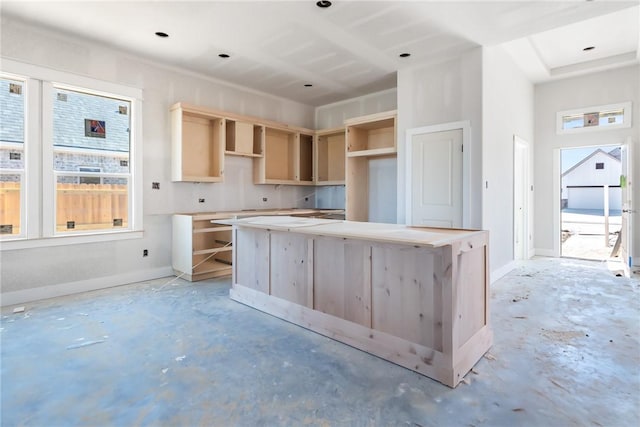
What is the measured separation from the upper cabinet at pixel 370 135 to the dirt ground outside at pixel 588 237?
393 cm

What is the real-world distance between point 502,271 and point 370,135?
2.94 m

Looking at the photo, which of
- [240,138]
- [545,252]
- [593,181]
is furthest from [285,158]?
[593,181]

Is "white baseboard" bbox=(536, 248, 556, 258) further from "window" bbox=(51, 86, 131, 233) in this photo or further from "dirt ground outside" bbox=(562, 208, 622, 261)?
"window" bbox=(51, 86, 131, 233)

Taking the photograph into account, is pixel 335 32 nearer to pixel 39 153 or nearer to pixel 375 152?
pixel 375 152

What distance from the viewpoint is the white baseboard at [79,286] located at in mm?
3518

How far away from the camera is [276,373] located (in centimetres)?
210

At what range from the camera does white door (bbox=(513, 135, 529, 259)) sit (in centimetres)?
508

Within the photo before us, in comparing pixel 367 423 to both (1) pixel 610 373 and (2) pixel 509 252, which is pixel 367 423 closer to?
(1) pixel 610 373

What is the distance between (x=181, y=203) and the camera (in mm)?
4801

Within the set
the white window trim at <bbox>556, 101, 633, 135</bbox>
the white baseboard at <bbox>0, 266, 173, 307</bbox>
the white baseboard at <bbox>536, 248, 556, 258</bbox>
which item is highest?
the white window trim at <bbox>556, 101, 633, 135</bbox>

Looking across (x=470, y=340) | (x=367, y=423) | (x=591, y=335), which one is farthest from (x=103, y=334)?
(x=591, y=335)

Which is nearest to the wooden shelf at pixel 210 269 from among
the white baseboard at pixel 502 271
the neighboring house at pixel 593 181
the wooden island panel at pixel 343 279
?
the wooden island panel at pixel 343 279

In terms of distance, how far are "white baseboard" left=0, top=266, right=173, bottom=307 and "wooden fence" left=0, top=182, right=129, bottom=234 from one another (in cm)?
64

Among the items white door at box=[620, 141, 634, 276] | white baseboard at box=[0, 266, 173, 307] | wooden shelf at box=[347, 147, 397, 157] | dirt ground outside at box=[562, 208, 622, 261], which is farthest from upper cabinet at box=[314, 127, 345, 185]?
dirt ground outside at box=[562, 208, 622, 261]
